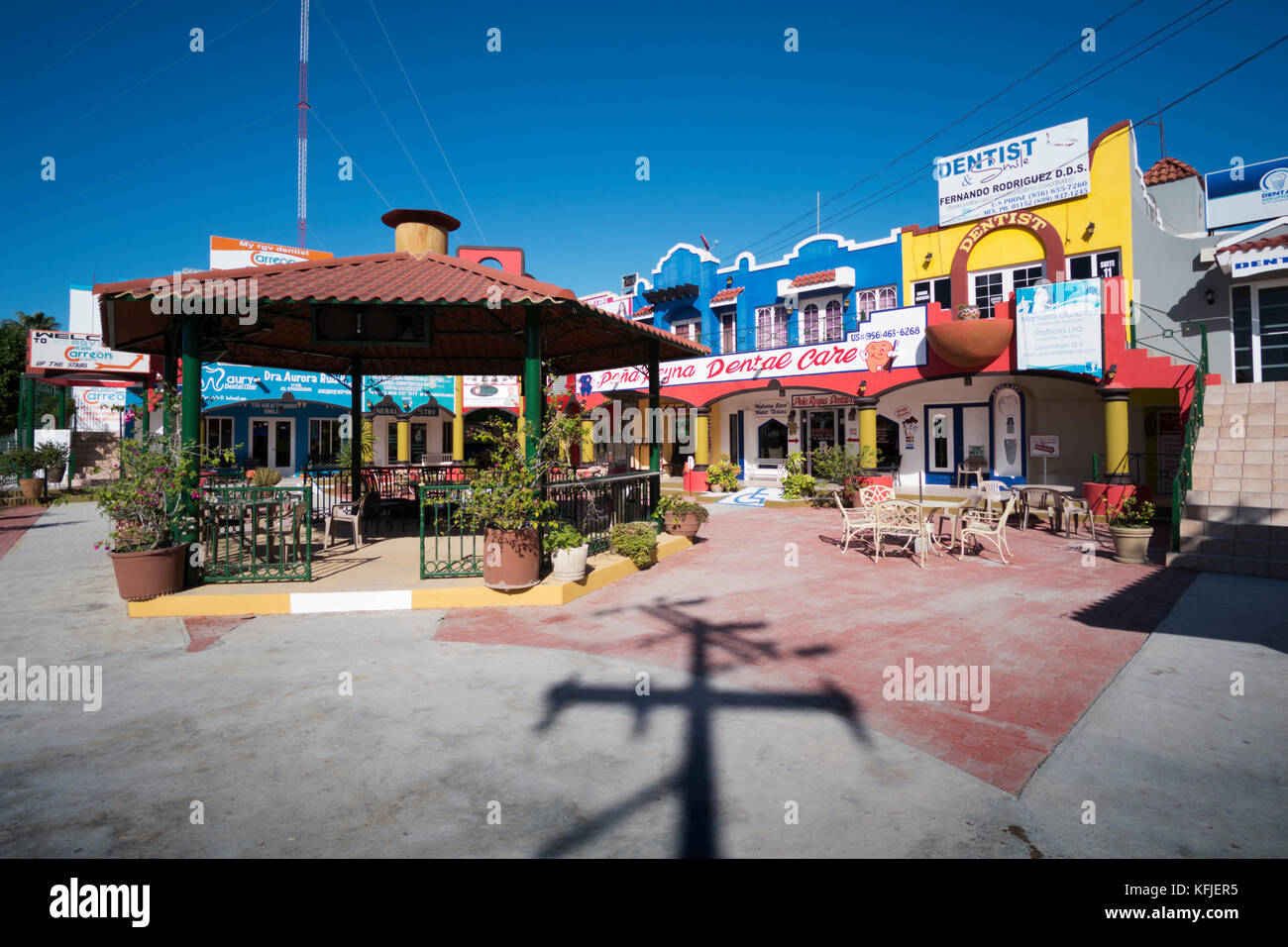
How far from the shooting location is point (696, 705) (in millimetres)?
4402

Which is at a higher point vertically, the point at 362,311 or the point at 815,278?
the point at 815,278

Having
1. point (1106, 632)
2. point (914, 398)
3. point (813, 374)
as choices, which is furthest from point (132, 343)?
point (914, 398)

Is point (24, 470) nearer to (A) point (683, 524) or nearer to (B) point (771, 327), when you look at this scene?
(A) point (683, 524)

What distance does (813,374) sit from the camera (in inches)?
749

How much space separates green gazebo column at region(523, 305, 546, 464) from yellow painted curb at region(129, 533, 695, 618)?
1559mm

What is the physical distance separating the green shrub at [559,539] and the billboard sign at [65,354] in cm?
2107

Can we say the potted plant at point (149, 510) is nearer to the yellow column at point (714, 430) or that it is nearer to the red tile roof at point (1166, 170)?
the yellow column at point (714, 430)

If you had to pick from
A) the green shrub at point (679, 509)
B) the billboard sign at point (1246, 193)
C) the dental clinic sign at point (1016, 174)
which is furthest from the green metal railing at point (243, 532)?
the billboard sign at point (1246, 193)

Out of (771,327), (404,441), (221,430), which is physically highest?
(771,327)

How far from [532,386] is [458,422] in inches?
813

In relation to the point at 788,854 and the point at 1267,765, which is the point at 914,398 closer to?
the point at 1267,765

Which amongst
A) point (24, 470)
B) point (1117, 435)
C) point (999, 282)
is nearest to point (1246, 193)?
point (999, 282)

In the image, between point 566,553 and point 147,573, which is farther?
point 566,553
